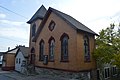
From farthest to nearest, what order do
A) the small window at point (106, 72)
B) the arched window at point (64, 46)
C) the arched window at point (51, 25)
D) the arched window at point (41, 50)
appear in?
the small window at point (106, 72) < the arched window at point (41, 50) < the arched window at point (51, 25) < the arched window at point (64, 46)

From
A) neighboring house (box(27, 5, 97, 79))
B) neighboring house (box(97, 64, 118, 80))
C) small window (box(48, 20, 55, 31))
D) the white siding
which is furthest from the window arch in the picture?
the white siding

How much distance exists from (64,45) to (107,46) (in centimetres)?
534

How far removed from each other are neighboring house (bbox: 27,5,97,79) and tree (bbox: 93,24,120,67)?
0.93 meters

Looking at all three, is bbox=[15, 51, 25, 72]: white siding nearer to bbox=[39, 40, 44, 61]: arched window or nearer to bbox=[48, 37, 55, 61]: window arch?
bbox=[39, 40, 44, 61]: arched window

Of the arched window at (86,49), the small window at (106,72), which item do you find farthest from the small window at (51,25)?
the small window at (106,72)

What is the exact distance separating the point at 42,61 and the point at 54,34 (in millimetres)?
4847

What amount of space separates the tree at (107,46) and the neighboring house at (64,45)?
926mm

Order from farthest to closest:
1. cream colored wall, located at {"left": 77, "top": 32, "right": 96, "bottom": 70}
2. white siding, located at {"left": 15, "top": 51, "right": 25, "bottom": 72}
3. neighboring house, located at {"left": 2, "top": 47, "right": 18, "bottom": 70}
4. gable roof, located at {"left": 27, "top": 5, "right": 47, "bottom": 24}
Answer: neighboring house, located at {"left": 2, "top": 47, "right": 18, "bottom": 70} < white siding, located at {"left": 15, "top": 51, "right": 25, "bottom": 72} < gable roof, located at {"left": 27, "top": 5, "right": 47, "bottom": 24} < cream colored wall, located at {"left": 77, "top": 32, "right": 96, "bottom": 70}

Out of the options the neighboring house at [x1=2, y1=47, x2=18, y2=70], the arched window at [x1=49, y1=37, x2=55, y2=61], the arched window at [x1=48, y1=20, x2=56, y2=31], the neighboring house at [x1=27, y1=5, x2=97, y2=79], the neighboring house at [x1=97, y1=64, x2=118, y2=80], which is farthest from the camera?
the neighboring house at [x1=2, y1=47, x2=18, y2=70]

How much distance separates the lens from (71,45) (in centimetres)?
1802

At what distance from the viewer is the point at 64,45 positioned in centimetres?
1927

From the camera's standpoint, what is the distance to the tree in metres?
18.6

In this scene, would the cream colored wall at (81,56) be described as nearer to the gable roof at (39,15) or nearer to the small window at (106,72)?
the small window at (106,72)

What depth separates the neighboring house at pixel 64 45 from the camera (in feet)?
58.0
